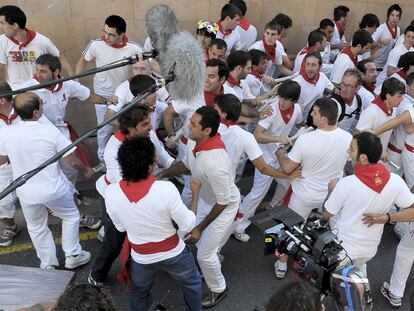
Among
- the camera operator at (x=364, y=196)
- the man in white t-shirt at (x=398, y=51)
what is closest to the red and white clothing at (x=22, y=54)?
the camera operator at (x=364, y=196)

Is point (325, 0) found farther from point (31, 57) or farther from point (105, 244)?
point (105, 244)

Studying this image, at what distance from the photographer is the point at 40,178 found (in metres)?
3.90

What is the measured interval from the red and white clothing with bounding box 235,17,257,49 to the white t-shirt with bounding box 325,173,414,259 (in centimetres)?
434

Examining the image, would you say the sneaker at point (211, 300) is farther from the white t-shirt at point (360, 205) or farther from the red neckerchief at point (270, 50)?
the red neckerchief at point (270, 50)

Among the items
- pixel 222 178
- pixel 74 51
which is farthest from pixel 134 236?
pixel 74 51

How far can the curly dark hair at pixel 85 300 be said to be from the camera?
2029 millimetres

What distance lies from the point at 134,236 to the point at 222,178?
86cm

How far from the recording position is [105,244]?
391 cm

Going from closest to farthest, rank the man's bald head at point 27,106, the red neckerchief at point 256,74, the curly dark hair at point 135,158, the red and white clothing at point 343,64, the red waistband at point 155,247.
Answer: the curly dark hair at point 135,158 < the red waistband at point 155,247 < the man's bald head at point 27,106 < the red neckerchief at point 256,74 < the red and white clothing at point 343,64

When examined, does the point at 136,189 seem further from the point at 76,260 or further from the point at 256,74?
the point at 256,74

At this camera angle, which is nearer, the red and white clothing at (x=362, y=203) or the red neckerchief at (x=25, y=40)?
the red and white clothing at (x=362, y=203)

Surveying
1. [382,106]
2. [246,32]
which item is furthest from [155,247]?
[246,32]

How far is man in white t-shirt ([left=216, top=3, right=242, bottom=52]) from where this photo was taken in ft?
21.7

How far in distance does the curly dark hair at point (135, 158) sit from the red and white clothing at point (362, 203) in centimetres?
163
